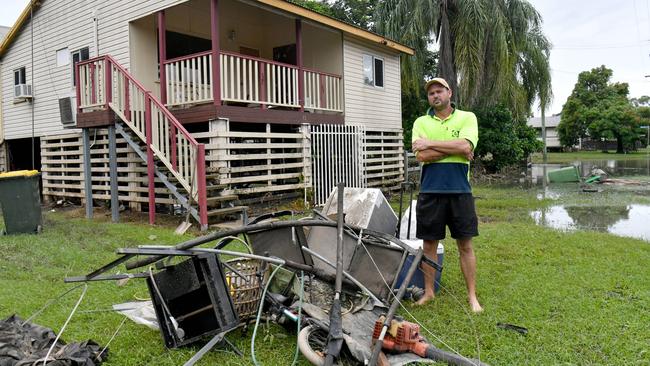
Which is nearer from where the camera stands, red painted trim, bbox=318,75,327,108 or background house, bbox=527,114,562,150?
red painted trim, bbox=318,75,327,108

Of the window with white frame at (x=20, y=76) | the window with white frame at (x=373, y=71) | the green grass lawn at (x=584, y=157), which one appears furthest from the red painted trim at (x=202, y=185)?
the green grass lawn at (x=584, y=157)

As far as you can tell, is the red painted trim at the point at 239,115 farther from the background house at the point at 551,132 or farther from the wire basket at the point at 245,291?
the background house at the point at 551,132

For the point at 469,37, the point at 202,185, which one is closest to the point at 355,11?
the point at 469,37

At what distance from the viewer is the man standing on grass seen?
3.84m

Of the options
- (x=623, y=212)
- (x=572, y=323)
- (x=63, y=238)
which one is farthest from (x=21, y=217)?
(x=623, y=212)

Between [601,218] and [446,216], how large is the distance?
6.54m

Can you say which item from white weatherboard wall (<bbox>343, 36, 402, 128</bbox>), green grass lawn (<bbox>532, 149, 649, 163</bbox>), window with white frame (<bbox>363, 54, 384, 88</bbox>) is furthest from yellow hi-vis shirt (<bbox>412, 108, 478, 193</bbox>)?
green grass lawn (<bbox>532, 149, 649, 163</bbox>)

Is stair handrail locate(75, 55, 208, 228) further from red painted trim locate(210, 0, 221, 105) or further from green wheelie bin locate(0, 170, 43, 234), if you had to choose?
green wheelie bin locate(0, 170, 43, 234)

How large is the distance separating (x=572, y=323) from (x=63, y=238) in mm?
6837

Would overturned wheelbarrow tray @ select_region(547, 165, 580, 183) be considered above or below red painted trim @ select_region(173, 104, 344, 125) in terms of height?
below

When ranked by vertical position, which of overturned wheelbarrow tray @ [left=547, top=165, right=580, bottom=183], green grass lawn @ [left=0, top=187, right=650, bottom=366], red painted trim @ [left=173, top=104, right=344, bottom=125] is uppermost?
red painted trim @ [left=173, top=104, right=344, bottom=125]

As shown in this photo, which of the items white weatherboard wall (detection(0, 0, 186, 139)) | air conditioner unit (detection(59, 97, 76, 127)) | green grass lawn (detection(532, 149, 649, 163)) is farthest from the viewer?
green grass lawn (detection(532, 149, 649, 163))

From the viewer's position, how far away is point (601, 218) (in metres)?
9.04

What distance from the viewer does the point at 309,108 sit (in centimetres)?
1143
